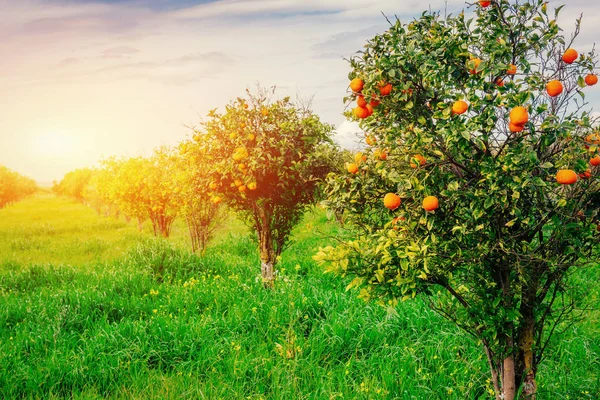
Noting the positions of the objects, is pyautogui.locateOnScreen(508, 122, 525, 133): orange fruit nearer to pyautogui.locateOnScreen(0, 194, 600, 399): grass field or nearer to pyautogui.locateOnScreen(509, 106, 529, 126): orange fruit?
pyautogui.locateOnScreen(509, 106, 529, 126): orange fruit

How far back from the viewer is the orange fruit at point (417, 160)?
10.3ft

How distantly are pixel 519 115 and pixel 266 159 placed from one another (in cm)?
474

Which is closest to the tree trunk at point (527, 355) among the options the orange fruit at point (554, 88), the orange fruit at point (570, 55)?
the orange fruit at point (554, 88)

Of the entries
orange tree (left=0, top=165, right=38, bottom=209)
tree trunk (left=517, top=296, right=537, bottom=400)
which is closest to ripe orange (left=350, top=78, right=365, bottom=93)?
tree trunk (left=517, top=296, right=537, bottom=400)

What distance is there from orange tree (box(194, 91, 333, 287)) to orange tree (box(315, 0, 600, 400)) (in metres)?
3.35

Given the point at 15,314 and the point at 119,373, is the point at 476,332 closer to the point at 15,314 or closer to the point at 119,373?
the point at 119,373

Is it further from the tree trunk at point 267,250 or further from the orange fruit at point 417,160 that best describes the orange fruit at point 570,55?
the tree trunk at point 267,250

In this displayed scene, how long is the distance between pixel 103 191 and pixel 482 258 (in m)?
22.6

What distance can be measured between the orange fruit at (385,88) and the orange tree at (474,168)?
1cm

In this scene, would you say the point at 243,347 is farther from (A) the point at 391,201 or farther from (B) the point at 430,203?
(B) the point at 430,203

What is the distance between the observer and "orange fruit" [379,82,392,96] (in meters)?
3.36

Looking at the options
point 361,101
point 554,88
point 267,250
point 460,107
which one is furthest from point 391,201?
point 267,250

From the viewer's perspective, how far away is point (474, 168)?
11.1 feet

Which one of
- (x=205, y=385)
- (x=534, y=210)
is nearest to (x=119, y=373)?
(x=205, y=385)
